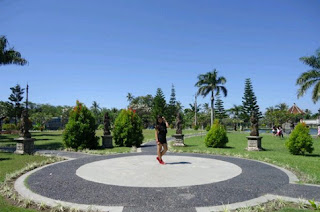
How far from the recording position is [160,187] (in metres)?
5.35

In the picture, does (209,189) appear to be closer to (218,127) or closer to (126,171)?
(126,171)

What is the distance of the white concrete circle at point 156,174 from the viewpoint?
583 centimetres

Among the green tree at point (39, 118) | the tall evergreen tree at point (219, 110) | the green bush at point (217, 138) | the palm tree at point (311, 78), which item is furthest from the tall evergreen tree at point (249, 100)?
the green tree at point (39, 118)

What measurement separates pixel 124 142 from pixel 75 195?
36.0 ft

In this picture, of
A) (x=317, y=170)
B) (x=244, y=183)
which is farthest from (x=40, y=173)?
(x=317, y=170)

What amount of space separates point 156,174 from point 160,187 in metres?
1.33

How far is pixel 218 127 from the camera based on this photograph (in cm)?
1528

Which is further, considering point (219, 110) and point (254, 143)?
point (219, 110)

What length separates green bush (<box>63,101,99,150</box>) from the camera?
1375 cm

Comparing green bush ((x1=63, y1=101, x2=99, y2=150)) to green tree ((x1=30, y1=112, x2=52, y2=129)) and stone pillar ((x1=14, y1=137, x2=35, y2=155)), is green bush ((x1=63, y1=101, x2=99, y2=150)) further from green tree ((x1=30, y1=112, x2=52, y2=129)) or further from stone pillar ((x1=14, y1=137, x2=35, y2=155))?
green tree ((x1=30, y1=112, x2=52, y2=129))

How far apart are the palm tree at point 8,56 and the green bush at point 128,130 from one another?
11711 millimetres

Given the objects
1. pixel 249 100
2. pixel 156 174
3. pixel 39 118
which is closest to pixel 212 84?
pixel 249 100

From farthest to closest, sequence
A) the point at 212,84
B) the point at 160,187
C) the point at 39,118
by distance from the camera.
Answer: the point at 39,118 → the point at 212,84 → the point at 160,187

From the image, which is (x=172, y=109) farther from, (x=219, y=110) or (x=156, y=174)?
(x=156, y=174)
